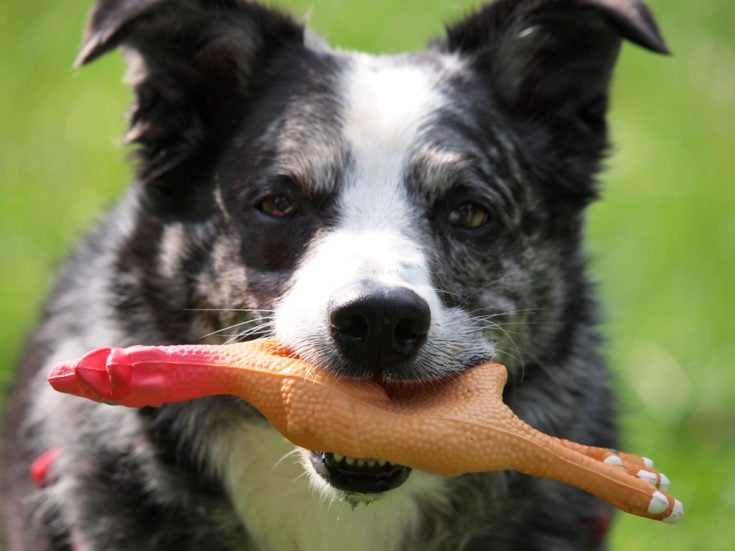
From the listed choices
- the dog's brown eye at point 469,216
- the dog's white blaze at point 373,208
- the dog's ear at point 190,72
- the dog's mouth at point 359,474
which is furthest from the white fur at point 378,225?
the dog's ear at point 190,72

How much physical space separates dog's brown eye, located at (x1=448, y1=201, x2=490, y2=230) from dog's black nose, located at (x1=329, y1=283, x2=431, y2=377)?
0.71 m

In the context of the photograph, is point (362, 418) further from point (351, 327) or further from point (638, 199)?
point (638, 199)

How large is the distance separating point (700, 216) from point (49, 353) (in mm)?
5218

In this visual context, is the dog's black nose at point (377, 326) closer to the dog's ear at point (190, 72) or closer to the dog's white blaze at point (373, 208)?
the dog's white blaze at point (373, 208)

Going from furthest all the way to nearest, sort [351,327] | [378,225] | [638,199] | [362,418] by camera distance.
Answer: [638,199] → [378,225] → [351,327] → [362,418]

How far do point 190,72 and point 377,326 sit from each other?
1.54 metres

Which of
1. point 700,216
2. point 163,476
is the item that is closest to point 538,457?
point 163,476

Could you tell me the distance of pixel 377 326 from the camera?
3.22m

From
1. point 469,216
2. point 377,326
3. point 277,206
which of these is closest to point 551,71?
point 469,216

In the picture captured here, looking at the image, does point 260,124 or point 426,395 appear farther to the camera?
point 260,124

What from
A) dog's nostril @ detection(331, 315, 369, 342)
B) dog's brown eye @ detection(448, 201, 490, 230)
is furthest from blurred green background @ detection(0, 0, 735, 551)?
dog's nostril @ detection(331, 315, 369, 342)

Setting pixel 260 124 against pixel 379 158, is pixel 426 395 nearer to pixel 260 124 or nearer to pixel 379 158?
pixel 379 158

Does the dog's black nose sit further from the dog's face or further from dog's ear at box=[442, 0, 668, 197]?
dog's ear at box=[442, 0, 668, 197]

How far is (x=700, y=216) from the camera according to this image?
8312 mm
